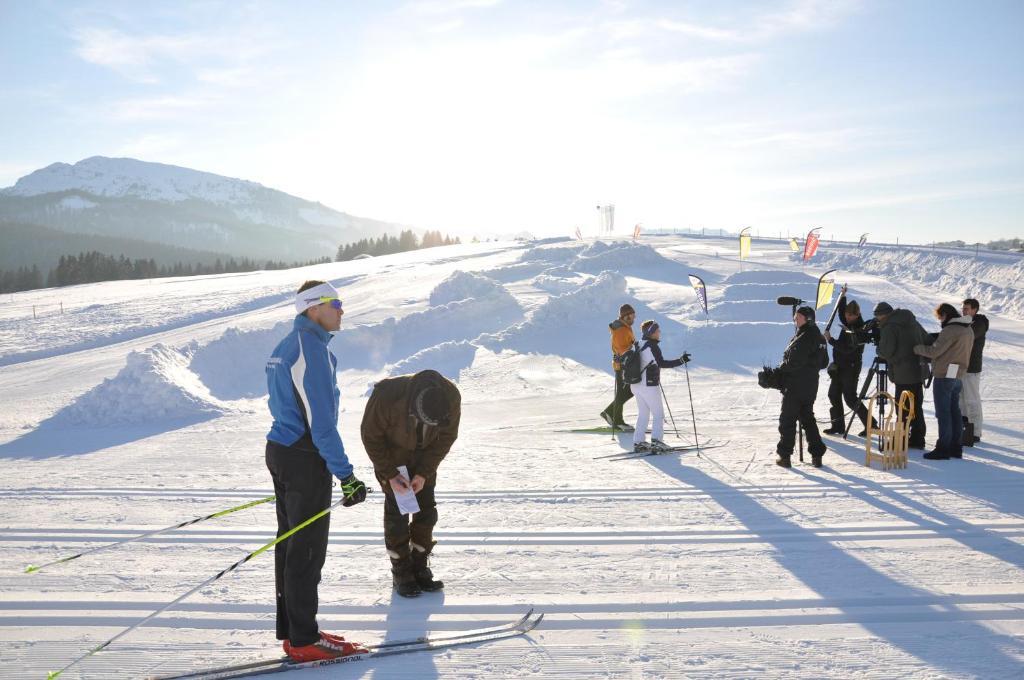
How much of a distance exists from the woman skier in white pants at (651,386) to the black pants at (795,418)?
133cm

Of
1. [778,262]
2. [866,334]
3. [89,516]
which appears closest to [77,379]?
[89,516]

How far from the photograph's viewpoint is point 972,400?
351 inches

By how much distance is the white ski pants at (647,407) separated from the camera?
8.91 meters

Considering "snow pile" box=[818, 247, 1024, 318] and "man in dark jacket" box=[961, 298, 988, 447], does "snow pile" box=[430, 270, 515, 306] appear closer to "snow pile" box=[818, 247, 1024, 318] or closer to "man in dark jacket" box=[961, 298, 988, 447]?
"man in dark jacket" box=[961, 298, 988, 447]

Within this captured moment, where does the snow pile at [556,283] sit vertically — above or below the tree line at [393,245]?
below

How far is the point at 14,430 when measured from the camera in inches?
461

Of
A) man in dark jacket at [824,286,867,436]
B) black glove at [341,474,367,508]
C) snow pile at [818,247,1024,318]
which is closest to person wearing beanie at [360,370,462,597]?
black glove at [341,474,367,508]

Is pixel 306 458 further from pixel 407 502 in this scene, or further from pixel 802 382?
pixel 802 382

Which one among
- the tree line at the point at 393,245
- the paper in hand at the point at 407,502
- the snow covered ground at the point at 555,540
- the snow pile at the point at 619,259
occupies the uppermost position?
the tree line at the point at 393,245

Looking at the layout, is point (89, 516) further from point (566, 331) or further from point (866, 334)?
point (566, 331)

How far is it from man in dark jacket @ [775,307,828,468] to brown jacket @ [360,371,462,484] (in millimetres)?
4917

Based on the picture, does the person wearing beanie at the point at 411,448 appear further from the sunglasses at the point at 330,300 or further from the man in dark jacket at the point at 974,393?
the man in dark jacket at the point at 974,393

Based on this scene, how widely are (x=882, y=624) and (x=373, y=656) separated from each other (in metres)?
3.23

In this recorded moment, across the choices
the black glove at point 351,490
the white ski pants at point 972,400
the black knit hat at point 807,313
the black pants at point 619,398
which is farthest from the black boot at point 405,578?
the white ski pants at point 972,400
